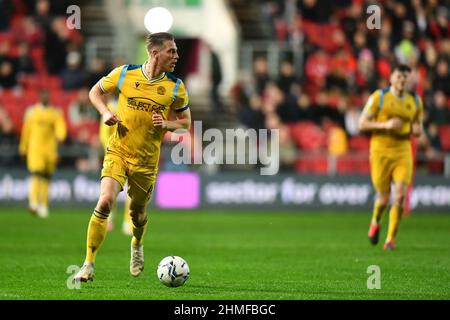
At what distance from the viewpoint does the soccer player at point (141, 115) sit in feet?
34.8

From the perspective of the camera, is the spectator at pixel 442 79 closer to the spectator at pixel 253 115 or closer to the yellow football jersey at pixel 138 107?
the spectator at pixel 253 115

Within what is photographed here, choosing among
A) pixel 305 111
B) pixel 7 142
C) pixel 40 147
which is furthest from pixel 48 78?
pixel 305 111

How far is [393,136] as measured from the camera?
15.1 metres

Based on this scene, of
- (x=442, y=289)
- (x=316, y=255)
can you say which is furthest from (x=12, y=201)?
(x=442, y=289)

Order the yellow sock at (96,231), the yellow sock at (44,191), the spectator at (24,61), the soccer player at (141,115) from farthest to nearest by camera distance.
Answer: the spectator at (24,61) → the yellow sock at (44,191) → the soccer player at (141,115) → the yellow sock at (96,231)

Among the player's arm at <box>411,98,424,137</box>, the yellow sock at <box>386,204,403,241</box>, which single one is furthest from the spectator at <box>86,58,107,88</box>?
the yellow sock at <box>386,204,403,241</box>

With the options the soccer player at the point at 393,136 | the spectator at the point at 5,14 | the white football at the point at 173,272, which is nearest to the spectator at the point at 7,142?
the spectator at the point at 5,14

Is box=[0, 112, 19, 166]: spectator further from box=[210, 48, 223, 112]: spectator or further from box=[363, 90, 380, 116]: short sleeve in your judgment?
box=[363, 90, 380, 116]: short sleeve

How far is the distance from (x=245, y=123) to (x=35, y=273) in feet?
46.3

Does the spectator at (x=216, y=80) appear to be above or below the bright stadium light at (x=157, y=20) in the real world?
below

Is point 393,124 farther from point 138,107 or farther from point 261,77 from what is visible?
point 261,77

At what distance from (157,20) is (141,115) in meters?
17.7

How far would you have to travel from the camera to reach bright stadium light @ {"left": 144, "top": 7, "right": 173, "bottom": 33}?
28172mm
